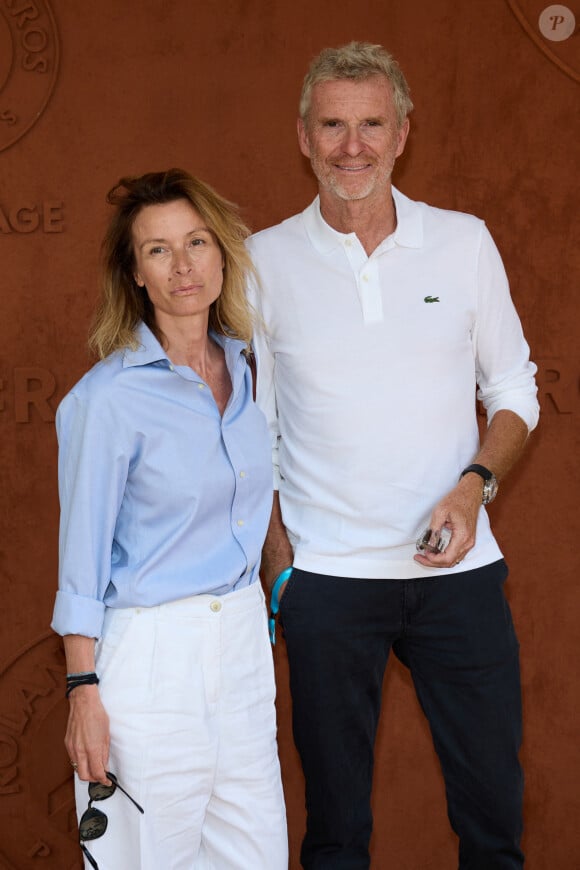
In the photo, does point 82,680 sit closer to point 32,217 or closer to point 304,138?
point 304,138

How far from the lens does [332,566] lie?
6.88 feet

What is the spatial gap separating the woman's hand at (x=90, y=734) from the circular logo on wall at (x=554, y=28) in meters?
2.21

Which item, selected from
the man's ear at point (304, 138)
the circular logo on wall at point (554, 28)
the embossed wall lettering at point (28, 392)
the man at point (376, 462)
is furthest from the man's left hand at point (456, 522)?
the circular logo on wall at point (554, 28)

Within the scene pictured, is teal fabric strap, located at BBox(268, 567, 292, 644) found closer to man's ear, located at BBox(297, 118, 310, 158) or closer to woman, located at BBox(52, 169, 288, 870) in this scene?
woman, located at BBox(52, 169, 288, 870)

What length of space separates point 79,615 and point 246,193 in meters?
1.60

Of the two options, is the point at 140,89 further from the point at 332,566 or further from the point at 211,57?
the point at 332,566

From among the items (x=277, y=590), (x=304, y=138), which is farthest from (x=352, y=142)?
(x=277, y=590)

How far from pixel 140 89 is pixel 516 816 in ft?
6.63

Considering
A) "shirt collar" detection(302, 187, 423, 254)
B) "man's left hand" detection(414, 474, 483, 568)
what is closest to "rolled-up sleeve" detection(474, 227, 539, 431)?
"shirt collar" detection(302, 187, 423, 254)

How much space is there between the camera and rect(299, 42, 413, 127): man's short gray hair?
7.06 ft

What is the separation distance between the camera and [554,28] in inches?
121

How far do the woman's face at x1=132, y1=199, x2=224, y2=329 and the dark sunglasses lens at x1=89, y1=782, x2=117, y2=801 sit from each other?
791 mm

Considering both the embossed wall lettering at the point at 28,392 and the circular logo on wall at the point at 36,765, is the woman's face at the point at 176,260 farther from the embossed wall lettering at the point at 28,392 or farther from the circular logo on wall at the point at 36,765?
the circular logo on wall at the point at 36,765

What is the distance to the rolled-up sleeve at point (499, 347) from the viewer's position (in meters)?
2.19
